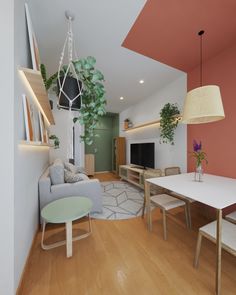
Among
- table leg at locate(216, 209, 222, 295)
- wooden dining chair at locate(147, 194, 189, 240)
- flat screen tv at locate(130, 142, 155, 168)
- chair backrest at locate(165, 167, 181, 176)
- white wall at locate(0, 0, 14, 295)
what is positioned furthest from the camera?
flat screen tv at locate(130, 142, 155, 168)

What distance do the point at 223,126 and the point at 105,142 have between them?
15.4 ft

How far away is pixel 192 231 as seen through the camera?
1945 mm

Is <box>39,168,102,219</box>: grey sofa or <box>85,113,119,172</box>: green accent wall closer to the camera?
<box>39,168,102,219</box>: grey sofa

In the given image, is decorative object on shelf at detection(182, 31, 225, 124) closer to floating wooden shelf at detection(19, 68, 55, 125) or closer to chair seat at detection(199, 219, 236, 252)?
chair seat at detection(199, 219, 236, 252)

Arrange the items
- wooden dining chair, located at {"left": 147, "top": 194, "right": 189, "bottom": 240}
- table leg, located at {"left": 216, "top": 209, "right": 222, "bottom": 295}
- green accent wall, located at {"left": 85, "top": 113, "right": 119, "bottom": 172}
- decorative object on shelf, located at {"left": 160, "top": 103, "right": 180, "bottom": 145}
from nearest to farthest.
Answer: table leg, located at {"left": 216, "top": 209, "right": 222, "bottom": 295}
wooden dining chair, located at {"left": 147, "top": 194, "right": 189, "bottom": 240}
decorative object on shelf, located at {"left": 160, "top": 103, "right": 180, "bottom": 145}
green accent wall, located at {"left": 85, "top": 113, "right": 119, "bottom": 172}

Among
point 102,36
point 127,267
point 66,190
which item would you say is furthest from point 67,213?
point 102,36

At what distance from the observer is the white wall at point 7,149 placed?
0.98 m

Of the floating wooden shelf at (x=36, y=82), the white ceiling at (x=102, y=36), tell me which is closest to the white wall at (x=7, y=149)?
the floating wooden shelf at (x=36, y=82)

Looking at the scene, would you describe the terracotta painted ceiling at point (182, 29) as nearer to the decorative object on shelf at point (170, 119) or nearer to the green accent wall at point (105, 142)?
the decorative object on shelf at point (170, 119)

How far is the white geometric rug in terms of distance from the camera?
239 centimetres

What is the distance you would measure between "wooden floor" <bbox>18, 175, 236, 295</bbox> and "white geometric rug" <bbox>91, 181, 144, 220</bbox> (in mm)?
454

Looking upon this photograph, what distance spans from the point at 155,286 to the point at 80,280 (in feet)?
2.23

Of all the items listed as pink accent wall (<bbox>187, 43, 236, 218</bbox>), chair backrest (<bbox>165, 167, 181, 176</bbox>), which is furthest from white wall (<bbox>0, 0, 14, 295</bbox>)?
pink accent wall (<bbox>187, 43, 236, 218</bbox>)

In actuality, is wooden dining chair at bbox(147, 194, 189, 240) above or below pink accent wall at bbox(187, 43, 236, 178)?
below
